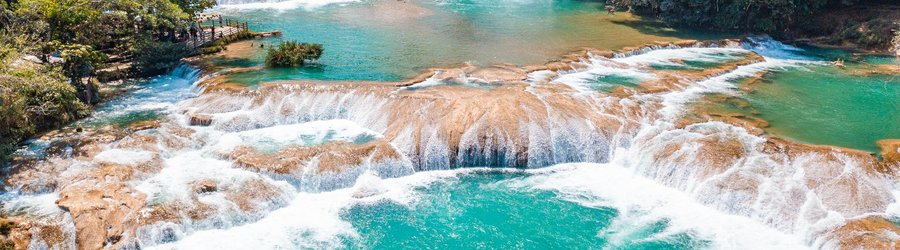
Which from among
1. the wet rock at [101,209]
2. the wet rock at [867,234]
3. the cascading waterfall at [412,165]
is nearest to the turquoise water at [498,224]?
the cascading waterfall at [412,165]

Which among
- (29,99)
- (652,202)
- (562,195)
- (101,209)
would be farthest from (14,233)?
(652,202)

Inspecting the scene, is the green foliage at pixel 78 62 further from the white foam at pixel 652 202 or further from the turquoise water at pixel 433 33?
the white foam at pixel 652 202

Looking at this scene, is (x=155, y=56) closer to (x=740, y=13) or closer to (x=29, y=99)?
(x=29, y=99)

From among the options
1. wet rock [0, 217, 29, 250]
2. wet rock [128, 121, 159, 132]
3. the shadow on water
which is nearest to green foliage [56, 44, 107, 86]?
wet rock [128, 121, 159, 132]

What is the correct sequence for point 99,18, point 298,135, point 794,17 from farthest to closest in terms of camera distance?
point 794,17 → point 99,18 → point 298,135

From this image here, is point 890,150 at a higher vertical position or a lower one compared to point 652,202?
higher

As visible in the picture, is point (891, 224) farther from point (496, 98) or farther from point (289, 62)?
point (289, 62)
